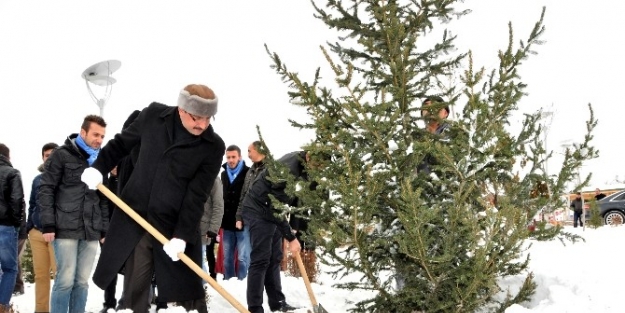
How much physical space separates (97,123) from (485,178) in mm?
3444

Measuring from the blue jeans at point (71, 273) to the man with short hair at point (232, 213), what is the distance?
10.3ft

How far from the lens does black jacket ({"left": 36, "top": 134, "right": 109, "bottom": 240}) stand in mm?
5105

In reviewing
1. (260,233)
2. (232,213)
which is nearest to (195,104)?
(260,233)

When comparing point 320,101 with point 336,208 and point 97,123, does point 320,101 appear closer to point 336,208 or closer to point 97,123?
point 336,208

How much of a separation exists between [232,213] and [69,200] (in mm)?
3374

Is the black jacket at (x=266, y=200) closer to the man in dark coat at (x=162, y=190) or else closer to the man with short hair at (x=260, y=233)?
the man with short hair at (x=260, y=233)

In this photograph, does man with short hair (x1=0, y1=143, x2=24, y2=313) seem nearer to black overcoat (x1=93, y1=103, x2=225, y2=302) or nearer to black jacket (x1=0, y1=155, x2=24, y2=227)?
black jacket (x1=0, y1=155, x2=24, y2=227)

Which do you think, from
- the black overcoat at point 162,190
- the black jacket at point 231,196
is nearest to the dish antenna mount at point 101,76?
the black jacket at point 231,196

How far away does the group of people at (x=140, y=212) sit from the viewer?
398cm

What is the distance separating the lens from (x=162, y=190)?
398 centimetres

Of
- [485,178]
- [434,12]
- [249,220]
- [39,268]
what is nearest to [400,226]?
[485,178]

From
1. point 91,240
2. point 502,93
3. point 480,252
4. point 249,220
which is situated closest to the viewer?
point 480,252

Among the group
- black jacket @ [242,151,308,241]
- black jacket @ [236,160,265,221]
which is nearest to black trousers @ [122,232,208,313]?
black jacket @ [242,151,308,241]

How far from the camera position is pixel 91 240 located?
525 cm
